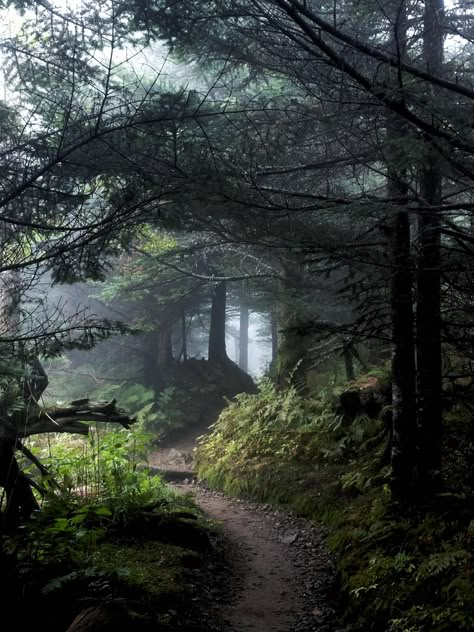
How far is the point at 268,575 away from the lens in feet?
23.0

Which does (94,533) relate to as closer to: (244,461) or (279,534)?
(279,534)

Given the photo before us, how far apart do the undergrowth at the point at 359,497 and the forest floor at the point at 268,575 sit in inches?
11.9

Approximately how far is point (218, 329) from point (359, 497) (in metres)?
16.2

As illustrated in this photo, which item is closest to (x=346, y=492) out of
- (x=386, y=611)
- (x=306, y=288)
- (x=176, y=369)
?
(x=386, y=611)

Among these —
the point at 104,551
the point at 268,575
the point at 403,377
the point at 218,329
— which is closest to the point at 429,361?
the point at 403,377

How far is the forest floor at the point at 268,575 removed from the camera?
5.55 m

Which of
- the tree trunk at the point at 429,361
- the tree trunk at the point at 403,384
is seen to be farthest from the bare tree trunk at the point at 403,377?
the tree trunk at the point at 429,361

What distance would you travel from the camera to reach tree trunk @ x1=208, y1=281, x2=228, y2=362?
77.3 ft

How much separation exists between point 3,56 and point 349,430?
28.5 ft

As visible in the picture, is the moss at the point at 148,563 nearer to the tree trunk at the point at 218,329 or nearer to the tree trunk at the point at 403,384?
the tree trunk at the point at 403,384

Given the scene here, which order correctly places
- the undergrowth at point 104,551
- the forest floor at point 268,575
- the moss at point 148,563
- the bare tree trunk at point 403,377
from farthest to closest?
the bare tree trunk at point 403,377 < the forest floor at point 268,575 < the moss at point 148,563 < the undergrowth at point 104,551

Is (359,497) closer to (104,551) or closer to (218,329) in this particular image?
(104,551)

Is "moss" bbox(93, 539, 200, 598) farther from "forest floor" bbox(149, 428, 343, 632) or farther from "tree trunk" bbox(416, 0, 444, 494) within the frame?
"tree trunk" bbox(416, 0, 444, 494)

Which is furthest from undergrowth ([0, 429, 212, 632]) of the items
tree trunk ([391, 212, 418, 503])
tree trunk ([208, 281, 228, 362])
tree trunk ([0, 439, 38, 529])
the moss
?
tree trunk ([208, 281, 228, 362])
